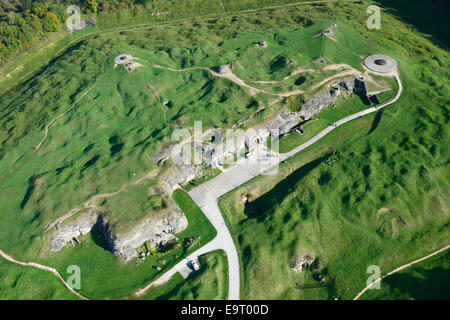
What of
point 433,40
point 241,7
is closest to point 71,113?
point 241,7

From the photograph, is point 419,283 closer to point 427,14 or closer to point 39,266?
point 39,266

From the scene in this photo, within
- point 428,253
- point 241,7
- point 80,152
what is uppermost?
point 241,7

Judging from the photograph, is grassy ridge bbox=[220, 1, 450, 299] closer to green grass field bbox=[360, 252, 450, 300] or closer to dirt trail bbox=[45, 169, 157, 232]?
green grass field bbox=[360, 252, 450, 300]

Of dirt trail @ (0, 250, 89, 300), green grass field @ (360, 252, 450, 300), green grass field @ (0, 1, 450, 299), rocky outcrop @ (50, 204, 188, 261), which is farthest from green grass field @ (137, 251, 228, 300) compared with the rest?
green grass field @ (360, 252, 450, 300)

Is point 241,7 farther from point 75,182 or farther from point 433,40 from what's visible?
point 75,182

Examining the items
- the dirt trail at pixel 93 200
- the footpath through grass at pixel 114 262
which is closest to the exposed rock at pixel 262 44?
the dirt trail at pixel 93 200

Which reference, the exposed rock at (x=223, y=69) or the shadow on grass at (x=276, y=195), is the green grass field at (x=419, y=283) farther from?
the exposed rock at (x=223, y=69)
